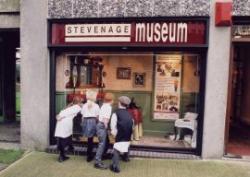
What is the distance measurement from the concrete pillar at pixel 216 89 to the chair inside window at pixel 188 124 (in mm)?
585

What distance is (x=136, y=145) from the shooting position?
364 inches

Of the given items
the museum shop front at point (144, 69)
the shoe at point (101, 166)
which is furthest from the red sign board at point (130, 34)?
the shoe at point (101, 166)

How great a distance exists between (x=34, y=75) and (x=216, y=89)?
4.55 meters

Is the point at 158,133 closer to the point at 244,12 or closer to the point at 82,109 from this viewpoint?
the point at 82,109

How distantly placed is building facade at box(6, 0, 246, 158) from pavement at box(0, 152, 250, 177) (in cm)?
57

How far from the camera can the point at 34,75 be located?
9.20 m

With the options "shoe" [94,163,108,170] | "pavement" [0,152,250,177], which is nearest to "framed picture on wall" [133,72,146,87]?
"pavement" [0,152,250,177]

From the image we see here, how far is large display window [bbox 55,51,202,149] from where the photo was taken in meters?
9.29

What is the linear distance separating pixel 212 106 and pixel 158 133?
2.11 m

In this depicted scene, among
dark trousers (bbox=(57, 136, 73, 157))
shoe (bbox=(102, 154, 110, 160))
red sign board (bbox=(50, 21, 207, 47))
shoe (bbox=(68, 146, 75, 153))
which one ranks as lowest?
shoe (bbox=(102, 154, 110, 160))

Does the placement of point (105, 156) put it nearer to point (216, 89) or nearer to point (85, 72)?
point (85, 72)

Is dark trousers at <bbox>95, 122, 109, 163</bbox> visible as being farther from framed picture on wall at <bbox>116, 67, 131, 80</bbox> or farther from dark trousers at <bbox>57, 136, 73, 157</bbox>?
framed picture on wall at <bbox>116, 67, 131, 80</bbox>

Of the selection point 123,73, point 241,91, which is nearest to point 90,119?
point 123,73

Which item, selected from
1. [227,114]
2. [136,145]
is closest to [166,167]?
[136,145]
